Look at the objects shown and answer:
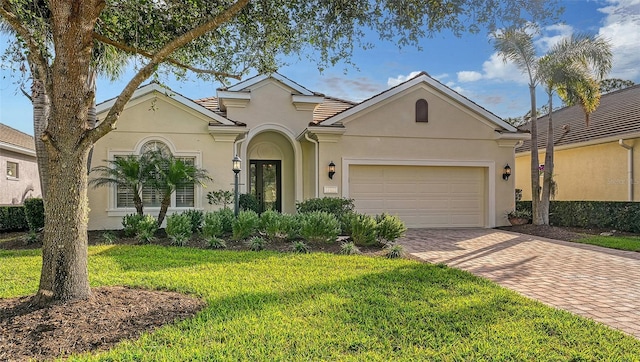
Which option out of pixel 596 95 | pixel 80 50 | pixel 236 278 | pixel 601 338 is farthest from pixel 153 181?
pixel 596 95

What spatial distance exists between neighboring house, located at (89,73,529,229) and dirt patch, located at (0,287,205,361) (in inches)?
336

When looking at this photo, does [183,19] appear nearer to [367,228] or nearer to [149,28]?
[149,28]

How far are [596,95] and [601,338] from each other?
12.5 metres

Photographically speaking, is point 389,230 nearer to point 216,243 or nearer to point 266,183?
point 216,243

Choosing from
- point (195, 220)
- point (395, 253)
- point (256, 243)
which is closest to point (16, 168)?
point (195, 220)

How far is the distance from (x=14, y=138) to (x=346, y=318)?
2256 cm

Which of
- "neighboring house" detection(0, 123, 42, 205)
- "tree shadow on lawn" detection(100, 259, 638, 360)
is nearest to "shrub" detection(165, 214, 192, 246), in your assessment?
"tree shadow on lawn" detection(100, 259, 638, 360)

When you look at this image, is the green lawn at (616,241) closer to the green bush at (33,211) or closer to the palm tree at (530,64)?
the palm tree at (530,64)

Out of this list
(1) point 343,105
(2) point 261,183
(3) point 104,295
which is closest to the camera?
(3) point 104,295

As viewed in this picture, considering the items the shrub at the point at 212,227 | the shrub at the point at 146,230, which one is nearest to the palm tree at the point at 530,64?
the shrub at the point at 212,227

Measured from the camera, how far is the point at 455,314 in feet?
15.5

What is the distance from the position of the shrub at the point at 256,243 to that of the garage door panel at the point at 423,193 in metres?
5.39

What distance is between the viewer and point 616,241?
434 inches

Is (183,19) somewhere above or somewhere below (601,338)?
above
